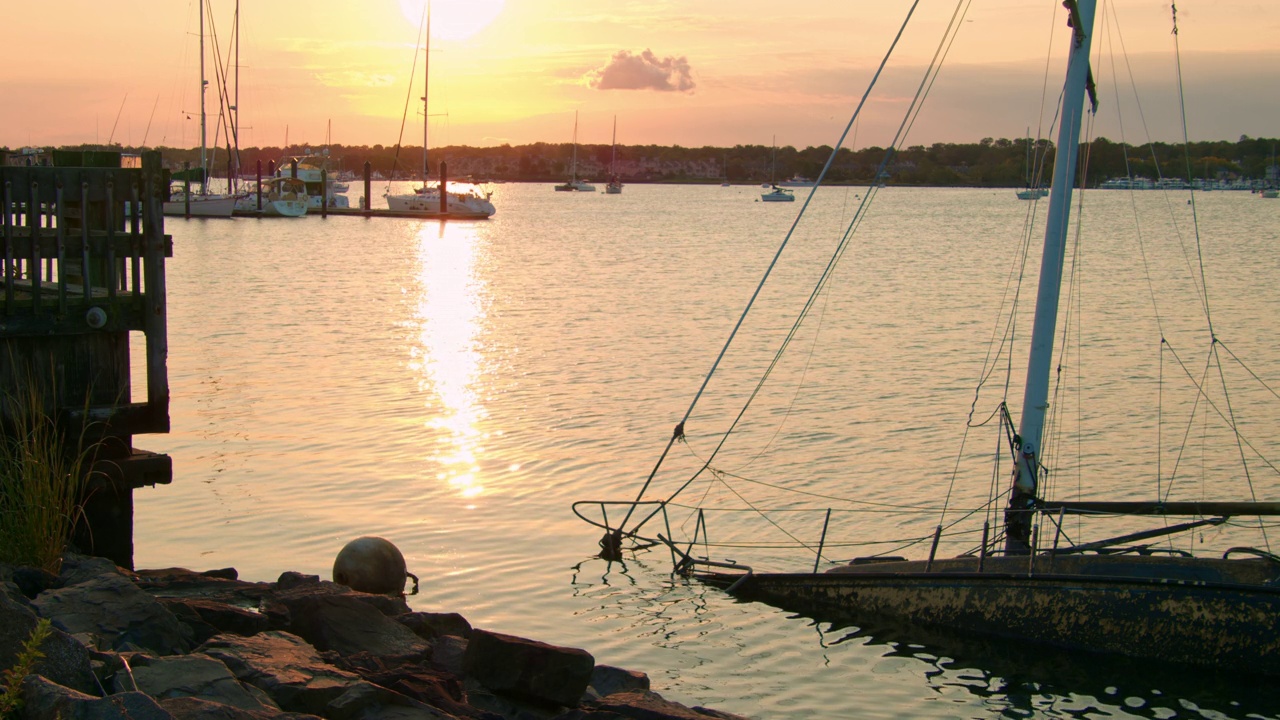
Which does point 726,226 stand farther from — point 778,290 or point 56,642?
point 56,642

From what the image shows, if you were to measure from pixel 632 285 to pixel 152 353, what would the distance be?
41.1 metres

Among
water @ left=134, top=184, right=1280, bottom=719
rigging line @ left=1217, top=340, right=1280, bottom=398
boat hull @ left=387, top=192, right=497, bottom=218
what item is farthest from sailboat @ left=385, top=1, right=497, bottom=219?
rigging line @ left=1217, top=340, right=1280, bottom=398

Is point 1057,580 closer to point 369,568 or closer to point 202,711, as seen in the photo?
point 369,568

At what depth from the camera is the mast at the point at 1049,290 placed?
13914 millimetres

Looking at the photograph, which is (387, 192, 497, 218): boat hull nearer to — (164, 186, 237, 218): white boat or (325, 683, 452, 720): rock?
(164, 186, 237, 218): white boat

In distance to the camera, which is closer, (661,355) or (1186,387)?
(1186,387)

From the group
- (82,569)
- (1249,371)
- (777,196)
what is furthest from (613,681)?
(777,196)

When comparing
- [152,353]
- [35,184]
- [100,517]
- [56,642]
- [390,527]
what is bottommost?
[390,527]

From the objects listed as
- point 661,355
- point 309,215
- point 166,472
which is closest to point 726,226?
point 309,215

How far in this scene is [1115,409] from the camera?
961 inches

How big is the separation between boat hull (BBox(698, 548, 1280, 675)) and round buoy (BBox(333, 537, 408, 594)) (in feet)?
12.9

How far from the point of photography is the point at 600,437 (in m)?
21.2

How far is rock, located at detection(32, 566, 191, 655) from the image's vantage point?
28.0 feet

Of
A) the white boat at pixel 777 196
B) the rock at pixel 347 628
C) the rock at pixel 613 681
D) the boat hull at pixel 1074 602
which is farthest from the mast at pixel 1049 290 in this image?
the white boat at pixel 777 196
